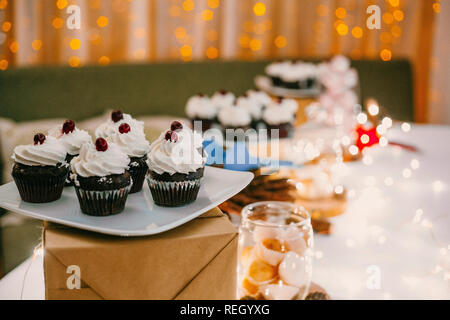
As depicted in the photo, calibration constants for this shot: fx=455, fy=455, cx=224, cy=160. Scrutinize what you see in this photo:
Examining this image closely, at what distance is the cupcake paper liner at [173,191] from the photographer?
29.3 inches

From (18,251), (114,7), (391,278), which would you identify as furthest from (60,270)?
(114,7)

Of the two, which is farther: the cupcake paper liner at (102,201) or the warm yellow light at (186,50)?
the warm yellow light at (186,50)

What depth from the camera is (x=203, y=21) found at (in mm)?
3098

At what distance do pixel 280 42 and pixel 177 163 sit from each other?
2601mm

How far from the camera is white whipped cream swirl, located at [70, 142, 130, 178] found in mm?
783

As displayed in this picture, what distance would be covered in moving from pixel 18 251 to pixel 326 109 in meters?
1.36

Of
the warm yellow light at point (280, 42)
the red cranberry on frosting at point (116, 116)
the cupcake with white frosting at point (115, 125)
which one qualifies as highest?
the warm yellow light at point (280, 42)

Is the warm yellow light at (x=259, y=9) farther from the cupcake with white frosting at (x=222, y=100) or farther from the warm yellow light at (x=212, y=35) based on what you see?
the cupcake with white frosting at (x=222, y=100)

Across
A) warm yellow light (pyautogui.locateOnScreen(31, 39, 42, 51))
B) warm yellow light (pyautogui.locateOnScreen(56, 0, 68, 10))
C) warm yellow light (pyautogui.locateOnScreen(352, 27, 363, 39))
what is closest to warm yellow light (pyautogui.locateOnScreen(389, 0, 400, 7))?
warm yellow light (pyautogui.locateOnScreen(352, 27, 363, 39))

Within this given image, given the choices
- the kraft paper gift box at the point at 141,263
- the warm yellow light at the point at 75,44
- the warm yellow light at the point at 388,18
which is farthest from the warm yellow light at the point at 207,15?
the kraft paper gift box at the point at 141,263

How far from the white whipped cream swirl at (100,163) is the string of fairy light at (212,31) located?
7.54ft

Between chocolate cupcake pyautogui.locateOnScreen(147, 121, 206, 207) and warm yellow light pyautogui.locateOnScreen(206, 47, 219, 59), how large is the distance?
2462 millimetres

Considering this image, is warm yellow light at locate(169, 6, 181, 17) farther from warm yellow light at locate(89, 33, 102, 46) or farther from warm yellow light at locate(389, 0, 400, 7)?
warm yellow light at locate(389, 0, 400, 7)

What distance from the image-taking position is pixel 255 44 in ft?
10.5
